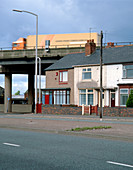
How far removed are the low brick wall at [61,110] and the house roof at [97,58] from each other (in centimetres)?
730

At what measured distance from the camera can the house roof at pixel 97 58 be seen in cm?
4003

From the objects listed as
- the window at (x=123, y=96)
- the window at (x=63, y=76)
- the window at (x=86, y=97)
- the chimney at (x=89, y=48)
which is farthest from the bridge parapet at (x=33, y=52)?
the window at (x=123, y=96)

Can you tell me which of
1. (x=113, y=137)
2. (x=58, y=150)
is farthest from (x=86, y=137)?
(x=58, y=150)

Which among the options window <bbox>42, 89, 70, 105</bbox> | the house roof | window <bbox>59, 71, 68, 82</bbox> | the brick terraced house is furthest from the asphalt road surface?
window <bbox>59, 71, 68, 82</bbox>

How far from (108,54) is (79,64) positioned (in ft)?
13.9

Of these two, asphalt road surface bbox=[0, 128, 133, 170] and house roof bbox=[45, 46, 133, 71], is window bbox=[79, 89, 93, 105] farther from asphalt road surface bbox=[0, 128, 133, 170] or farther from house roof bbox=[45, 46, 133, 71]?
asphalt road surface bbox=[0, 128, 133, 170]

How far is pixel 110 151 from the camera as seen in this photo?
1090 centimetres

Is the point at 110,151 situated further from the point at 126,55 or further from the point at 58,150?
the point at 126,55

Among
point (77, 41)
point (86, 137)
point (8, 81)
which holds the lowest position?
point (86, 137)

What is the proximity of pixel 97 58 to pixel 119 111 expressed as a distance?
12.4 metres

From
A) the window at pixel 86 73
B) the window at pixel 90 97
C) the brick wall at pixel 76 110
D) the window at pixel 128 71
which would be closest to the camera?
the brick wall at pixel 76 110

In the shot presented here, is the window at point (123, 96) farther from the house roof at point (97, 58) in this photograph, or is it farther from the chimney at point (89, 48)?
the chimney at point (89, 48)

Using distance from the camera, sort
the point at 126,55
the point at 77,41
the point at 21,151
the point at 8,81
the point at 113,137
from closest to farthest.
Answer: the point at 21,151
the point at 113,137
the point at 126,55
the point at 8,81
the point at 77,41

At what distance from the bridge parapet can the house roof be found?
141 centimetres
